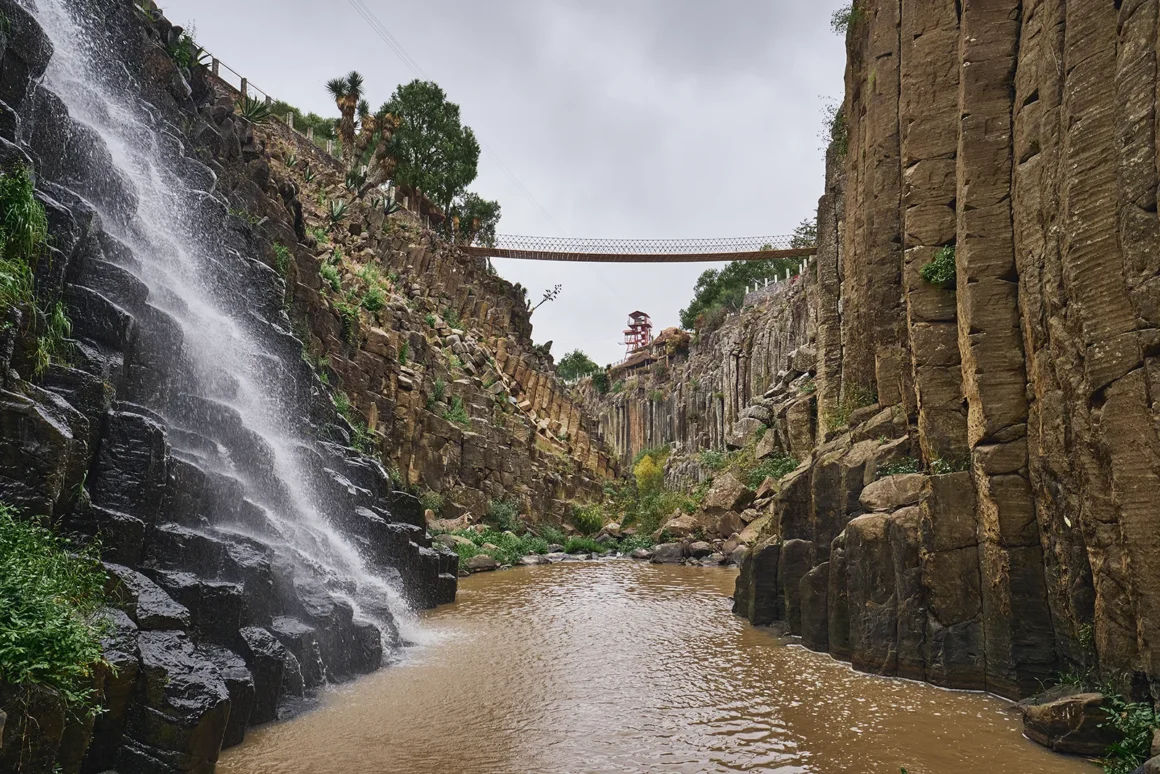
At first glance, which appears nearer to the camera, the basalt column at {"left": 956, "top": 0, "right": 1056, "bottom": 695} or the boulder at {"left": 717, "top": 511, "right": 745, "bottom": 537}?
the basalt column at {"left": 956, "top": 0, "right": 1056, "bottom": 695}

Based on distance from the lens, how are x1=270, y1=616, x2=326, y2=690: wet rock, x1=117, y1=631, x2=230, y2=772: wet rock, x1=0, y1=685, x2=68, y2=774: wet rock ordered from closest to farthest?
x1=0, y1=685, x2=68, y2=774: wet rock → x1=117, y1=631, x2=230, y2=772: wet rock → x1=270, y1=616, x2=326, y2=690: wet rock

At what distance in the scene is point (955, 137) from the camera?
42.8 feet

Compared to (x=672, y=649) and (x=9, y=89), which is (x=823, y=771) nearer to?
(x=672, y=649)

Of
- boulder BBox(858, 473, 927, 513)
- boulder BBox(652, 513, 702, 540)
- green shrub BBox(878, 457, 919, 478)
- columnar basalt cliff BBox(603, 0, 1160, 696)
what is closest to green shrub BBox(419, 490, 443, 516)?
boulder BBox(652, 513, 702, 540)

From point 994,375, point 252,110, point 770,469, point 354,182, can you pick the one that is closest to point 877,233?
point 994,375

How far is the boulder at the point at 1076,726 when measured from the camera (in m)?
7.97

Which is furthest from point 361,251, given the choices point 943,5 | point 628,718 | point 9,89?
point 628,718

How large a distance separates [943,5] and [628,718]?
13.0 m

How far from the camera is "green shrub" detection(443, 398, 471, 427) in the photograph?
115 feet

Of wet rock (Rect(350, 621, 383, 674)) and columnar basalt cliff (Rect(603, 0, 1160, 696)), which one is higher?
columnar basalt cliff (Rect(603, 0, 1160, 696))

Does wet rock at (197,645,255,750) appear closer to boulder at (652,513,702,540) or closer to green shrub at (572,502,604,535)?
boulder at (652,513,702,540)

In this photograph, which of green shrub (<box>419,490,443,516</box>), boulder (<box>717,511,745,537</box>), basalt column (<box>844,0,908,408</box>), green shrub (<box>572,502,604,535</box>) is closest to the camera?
basalt column (<box>844,0,908,408</box>)

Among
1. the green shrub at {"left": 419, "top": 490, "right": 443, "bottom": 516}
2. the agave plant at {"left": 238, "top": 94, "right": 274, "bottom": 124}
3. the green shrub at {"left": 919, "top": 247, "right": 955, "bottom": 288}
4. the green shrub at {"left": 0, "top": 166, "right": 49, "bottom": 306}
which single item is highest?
Result: the agave plant at {"left": 238, "top": 94, "right": 274, "bottom": 124}

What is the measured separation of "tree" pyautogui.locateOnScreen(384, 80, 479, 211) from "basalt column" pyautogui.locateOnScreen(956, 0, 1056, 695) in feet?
155
